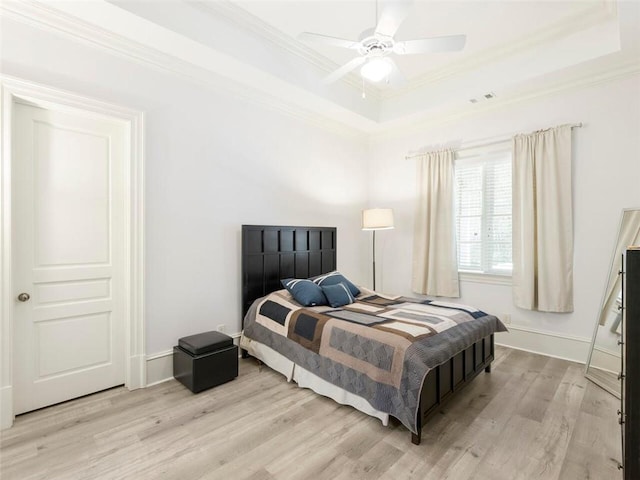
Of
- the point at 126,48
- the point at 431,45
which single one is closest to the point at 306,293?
the point at 431,45

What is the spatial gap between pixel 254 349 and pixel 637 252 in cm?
297

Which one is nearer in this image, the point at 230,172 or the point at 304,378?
the point at 304,378

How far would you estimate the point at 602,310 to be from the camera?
3035 millimetres

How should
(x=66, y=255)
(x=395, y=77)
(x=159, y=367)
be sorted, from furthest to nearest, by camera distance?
(x=159, y=367), (x=395, y=77), (x=66, y=255)

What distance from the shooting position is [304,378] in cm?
273

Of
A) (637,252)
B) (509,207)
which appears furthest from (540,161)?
(637,252)

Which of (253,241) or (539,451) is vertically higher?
(253,241)

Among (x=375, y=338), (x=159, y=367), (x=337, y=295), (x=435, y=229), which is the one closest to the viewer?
(x=375, y=338)

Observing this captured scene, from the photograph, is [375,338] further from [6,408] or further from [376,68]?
[6,408]

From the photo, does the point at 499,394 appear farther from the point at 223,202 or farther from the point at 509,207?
the point at 223,202

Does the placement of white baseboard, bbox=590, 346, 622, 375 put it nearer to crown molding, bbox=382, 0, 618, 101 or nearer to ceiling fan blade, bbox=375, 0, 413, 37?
crown molding, bbox=382, 0, 618, 101

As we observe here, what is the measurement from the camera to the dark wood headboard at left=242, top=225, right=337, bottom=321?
11.3ft

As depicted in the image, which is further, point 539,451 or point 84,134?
point 84,134

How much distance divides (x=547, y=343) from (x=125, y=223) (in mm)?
4410
